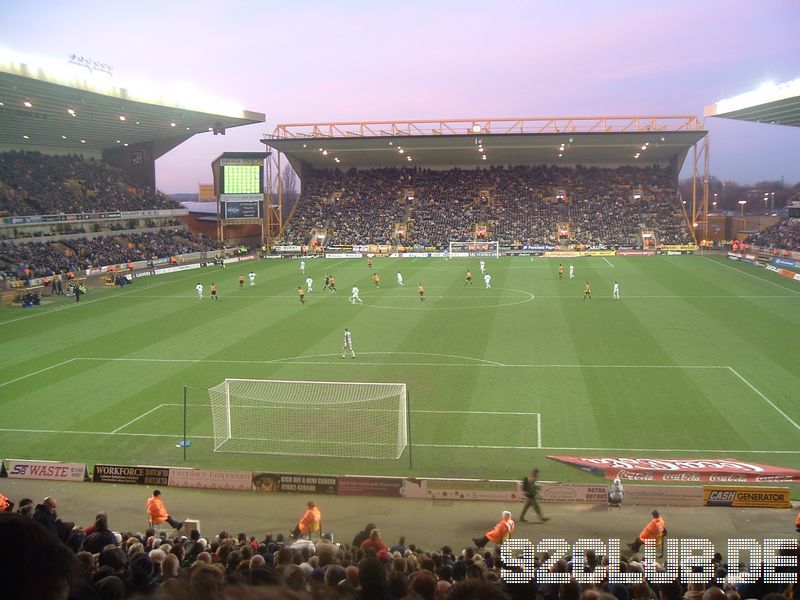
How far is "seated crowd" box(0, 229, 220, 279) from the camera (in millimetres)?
54188

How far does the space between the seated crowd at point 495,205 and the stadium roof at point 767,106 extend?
55.4 ft

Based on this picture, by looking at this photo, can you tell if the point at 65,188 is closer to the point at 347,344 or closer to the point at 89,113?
the point at 89,113

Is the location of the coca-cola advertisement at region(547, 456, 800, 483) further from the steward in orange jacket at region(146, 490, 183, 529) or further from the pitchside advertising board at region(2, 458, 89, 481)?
the pitchside advertising board at region(2, 458, 89, 481)

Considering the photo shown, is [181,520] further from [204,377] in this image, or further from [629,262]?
[629,262]

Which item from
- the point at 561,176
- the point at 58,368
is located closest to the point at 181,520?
the point at 58,368

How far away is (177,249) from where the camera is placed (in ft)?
239

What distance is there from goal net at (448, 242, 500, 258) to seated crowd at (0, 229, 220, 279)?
2685cm

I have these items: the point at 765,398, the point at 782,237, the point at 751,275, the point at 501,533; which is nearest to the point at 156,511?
the point at 501,533

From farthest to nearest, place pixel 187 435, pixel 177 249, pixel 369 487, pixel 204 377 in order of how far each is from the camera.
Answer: pixel 177 249 → pixel 204 377 → pixel 187 435 → pixel 369 487

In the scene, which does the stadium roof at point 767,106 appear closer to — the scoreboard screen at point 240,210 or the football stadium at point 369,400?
the football stadium at point 369,400

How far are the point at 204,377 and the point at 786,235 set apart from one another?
200ft

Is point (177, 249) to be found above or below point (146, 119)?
below

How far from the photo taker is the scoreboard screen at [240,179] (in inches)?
3056

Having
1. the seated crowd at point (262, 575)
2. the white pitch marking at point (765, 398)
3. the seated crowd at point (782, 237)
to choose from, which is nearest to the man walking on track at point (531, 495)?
the seated crowd at point (262, 575)
